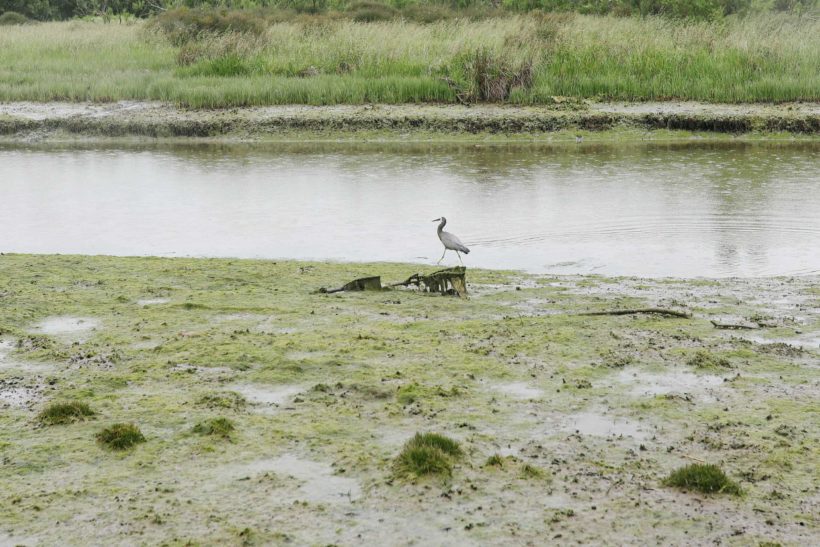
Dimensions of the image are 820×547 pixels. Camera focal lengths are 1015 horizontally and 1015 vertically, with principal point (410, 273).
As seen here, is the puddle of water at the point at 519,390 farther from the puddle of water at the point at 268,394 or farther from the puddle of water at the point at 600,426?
the puddle of water at the point at 268,394

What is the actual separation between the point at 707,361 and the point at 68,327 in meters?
4.42

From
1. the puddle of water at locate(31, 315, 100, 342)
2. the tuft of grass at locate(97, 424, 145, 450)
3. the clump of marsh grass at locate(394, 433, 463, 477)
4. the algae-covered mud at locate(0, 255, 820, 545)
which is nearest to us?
the algae-covered mud at locate(0, 255, 820, 545)

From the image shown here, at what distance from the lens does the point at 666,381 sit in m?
5.95

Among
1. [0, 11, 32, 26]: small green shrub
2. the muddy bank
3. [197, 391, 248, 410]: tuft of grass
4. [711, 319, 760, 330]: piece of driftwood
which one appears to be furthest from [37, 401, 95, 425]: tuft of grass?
[0, 11, 32, 26]: small green shrub

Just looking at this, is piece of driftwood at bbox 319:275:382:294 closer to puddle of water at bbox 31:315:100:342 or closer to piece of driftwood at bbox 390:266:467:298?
piece of driftwood at bbox 390:266:467:298

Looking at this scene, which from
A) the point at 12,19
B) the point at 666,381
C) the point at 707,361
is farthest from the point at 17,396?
the point at 12,19

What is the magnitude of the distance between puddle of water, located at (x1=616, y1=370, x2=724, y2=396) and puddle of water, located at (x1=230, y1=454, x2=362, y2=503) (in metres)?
1.95

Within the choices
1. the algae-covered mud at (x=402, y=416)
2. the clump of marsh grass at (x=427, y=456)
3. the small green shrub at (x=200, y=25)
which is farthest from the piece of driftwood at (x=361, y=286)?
the small green shrub at (x=200, y=25)

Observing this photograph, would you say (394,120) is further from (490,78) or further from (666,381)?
(666,381)

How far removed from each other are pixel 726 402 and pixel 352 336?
2.57 metres

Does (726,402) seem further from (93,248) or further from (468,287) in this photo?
(93,248)

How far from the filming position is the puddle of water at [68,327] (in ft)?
23.2

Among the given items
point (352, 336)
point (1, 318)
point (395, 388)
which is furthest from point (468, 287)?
point (1, 318)

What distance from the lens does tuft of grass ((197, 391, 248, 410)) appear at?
18.2 feet
